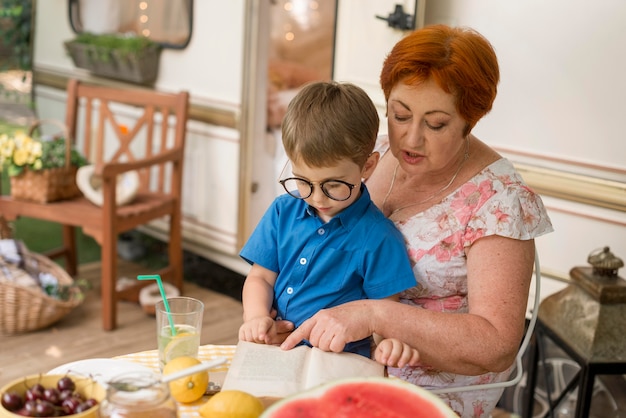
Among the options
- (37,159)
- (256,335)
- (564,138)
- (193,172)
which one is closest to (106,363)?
(256,335)

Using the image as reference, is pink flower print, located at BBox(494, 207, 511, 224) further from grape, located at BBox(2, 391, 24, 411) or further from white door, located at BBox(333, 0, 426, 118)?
white door, located at BBox(333, 0, 426, 118)

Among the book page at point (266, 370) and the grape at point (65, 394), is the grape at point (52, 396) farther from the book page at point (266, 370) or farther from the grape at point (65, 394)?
the book page at point (266, 370)

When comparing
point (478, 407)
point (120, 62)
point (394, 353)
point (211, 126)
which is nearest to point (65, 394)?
point (394, 353)

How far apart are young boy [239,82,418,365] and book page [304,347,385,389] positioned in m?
0.05

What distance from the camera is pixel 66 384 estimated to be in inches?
42.9

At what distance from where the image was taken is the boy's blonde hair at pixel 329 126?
1436mm

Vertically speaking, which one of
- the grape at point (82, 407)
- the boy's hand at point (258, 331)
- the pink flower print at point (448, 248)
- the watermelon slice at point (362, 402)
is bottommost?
the boy's hand at point (258, 331)

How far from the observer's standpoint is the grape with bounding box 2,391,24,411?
105 cm

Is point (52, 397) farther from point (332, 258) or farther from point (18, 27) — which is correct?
point (18, 27)

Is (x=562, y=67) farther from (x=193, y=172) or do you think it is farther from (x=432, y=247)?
(x=193, y=172)

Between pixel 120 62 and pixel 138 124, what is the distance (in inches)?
18.7

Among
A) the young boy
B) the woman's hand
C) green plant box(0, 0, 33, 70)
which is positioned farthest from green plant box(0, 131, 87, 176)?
the woman's hand

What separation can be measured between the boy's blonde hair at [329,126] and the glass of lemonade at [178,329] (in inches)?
13.3

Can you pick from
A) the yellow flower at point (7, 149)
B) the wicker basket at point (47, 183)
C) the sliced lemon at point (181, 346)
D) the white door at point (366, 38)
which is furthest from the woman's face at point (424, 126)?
the yellow flower at point (7, 149)
